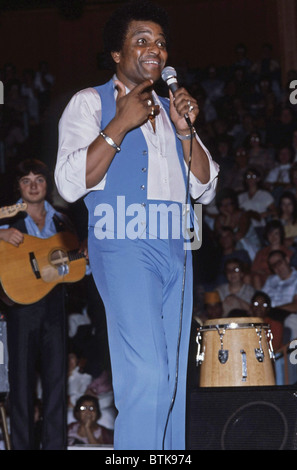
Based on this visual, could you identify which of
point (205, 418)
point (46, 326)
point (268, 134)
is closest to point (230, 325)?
point (205, 418)

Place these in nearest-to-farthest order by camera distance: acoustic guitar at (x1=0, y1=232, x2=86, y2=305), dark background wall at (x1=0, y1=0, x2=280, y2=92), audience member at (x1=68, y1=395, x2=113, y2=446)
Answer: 1. acoustic guitar at (x1=0, y1=232, x2=86, y2=305)
2. audience member at (x1=68, y1=395, x2=113, y2=446)
3. dark background wall at (x1=0, y1=0, x2=280, y2=92)

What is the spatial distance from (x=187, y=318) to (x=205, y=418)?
431mm

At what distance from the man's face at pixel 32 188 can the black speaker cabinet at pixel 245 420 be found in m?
2.42

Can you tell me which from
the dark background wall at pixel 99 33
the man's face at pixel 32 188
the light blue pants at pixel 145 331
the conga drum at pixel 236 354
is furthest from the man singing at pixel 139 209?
the dark background wall at pixel 99 33

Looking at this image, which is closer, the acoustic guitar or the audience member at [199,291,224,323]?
the acoustic guitar

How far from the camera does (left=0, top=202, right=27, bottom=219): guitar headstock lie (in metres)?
4.55

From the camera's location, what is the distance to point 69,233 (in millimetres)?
4848

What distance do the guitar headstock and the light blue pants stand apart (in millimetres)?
2017

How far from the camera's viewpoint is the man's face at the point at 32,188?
15.8 feet

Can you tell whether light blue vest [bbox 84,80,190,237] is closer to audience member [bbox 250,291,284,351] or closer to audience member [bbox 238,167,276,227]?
audience member [bbox 250,291,284,351]

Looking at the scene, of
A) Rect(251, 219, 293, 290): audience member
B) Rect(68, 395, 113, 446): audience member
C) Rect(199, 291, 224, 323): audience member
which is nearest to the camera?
Rect(68, 395, 113, 446): audience member

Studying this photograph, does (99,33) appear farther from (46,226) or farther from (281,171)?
(46,226)

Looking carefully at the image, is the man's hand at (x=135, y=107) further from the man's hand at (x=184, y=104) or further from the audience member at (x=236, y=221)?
the audience member at (x=236, y=221)

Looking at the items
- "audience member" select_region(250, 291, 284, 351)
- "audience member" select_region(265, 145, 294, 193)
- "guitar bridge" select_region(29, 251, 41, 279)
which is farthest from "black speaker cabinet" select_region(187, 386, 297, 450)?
"audience member" select_region(265, 145, 294, 193)
